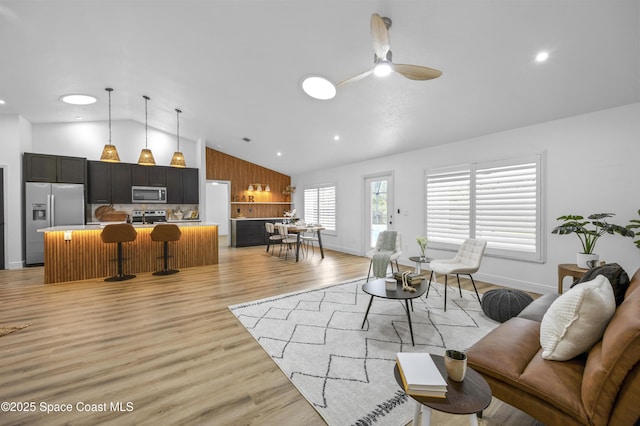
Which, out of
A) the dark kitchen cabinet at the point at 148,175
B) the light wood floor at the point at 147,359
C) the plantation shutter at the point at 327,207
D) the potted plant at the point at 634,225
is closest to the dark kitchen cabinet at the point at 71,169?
the dark kitchen cabinet at the point at 148,175

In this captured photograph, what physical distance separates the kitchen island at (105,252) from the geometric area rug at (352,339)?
2883 millimetres

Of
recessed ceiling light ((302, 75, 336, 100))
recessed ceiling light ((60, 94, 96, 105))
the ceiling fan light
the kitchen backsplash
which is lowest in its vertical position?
the kitchen backsplash

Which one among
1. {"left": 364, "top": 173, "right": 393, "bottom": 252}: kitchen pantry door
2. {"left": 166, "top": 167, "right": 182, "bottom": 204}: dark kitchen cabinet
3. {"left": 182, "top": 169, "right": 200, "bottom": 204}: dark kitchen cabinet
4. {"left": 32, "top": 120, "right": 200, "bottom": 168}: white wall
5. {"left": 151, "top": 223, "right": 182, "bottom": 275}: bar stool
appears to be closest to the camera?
{"left": 151, "top": 223, "right": 182, "bottom": 275}: bar stool

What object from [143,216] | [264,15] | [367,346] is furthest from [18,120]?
[367,346]

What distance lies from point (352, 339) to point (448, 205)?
11.3 ft

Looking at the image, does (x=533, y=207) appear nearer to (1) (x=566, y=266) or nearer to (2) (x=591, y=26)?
(1) (x=566, y=266)

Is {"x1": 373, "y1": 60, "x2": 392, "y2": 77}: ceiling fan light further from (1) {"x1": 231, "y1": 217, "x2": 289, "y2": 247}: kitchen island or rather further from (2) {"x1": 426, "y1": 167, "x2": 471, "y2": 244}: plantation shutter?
(1) {"x1": 231, "y1": 217, "x2": 289, "y2": 247}: kitchen island

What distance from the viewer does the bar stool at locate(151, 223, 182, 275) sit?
4906mm

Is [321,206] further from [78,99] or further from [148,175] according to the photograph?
[78,99]

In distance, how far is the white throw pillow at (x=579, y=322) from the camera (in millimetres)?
1389

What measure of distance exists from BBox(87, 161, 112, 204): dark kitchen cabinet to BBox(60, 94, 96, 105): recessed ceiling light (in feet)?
4.81

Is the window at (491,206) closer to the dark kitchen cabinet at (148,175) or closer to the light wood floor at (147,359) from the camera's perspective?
the light wood floor at (147,359)

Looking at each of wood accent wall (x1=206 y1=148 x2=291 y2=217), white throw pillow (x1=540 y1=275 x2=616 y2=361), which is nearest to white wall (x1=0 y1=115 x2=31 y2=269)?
wood accent wall (x1=206 y1=148 x2=291 y2=217)

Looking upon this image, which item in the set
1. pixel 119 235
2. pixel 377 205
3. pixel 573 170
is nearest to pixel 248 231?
pixel 119 235
